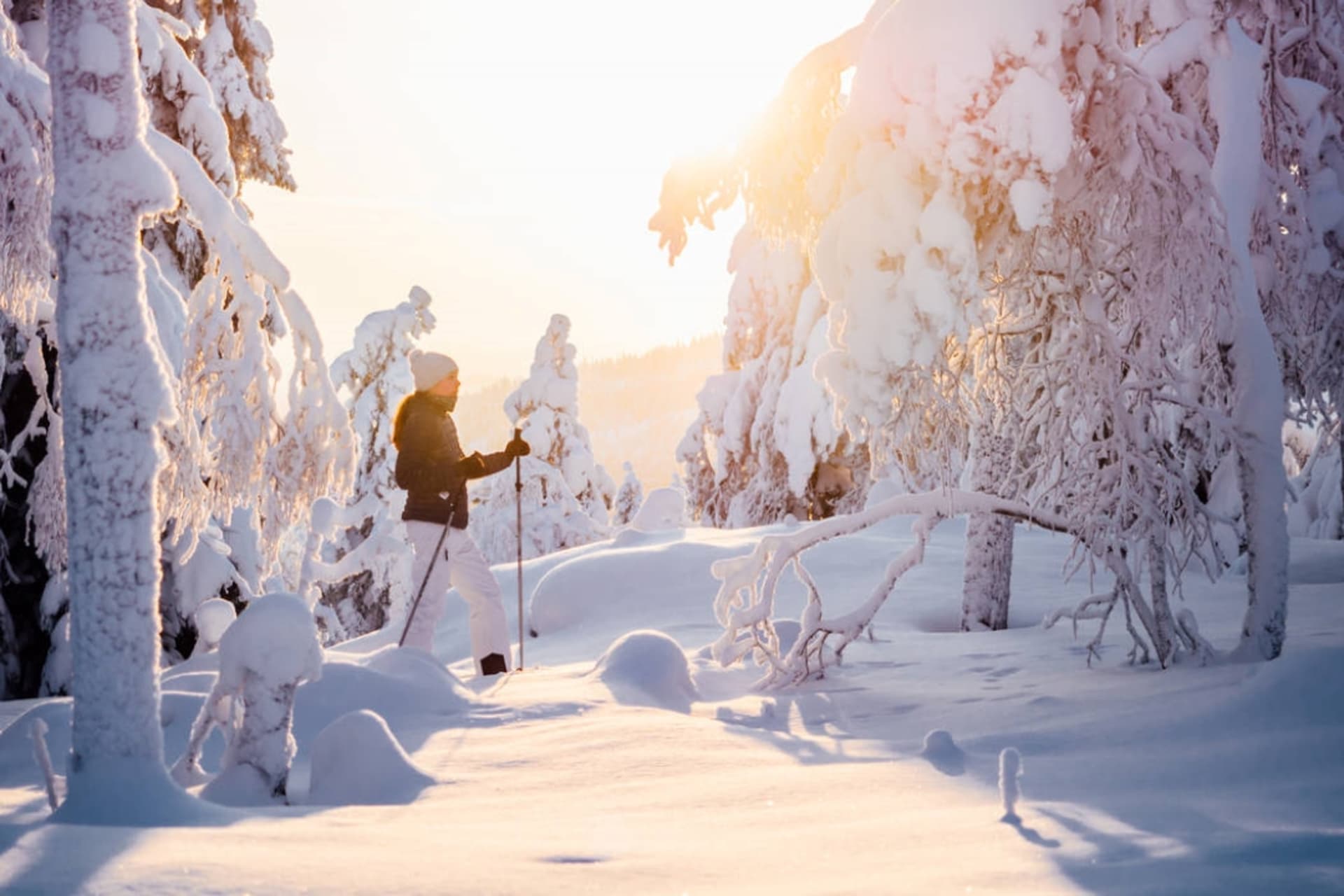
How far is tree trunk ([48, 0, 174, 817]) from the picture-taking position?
11.5 ft

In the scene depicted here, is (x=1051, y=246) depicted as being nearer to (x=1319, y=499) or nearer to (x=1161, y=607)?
(x=1161, y=607)

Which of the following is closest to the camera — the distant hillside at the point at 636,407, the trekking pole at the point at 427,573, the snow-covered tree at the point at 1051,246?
the snow-covered tree at the point at 1051,246

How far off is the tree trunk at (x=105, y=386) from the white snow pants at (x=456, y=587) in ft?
12.5

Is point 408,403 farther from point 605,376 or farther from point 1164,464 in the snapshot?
point 605,376

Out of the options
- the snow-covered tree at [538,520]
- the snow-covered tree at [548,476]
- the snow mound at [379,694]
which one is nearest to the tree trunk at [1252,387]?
the snow mound at [379,694]

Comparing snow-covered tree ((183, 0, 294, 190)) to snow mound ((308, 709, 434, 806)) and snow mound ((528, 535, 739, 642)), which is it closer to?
snow mound ((528, 535, 739, 642))

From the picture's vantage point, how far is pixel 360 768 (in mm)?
3977

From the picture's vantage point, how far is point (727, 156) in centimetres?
656

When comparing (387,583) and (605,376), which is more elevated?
(605,376)

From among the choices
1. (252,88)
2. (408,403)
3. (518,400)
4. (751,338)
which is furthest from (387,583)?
(408,403)

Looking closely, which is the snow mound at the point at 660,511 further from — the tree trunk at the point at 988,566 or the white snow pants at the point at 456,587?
the white snow pants at the point at 456,587

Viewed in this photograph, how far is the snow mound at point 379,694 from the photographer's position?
5.26 m

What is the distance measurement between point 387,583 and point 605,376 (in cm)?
13900

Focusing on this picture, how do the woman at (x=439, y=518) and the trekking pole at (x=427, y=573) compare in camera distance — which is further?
the woman at (x=439, y=518)
